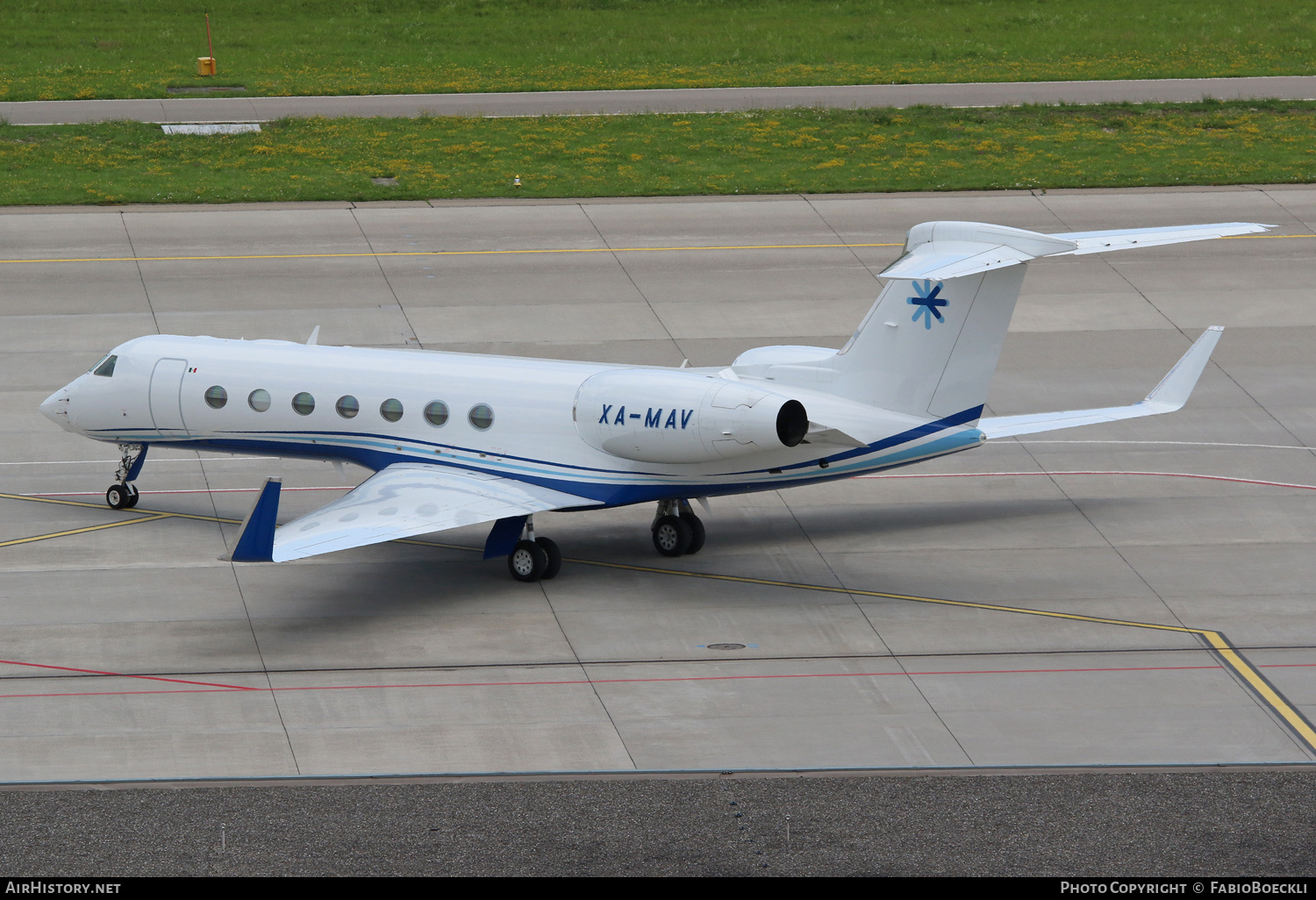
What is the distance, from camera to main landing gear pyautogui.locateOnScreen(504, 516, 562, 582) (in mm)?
23672

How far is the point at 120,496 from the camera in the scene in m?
26.5

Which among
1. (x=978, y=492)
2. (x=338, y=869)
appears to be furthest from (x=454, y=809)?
(x=978, y=492)

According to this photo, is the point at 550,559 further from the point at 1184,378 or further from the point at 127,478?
the point at 1184,378

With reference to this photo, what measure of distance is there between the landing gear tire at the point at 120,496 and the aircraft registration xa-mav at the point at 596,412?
38.0 inches

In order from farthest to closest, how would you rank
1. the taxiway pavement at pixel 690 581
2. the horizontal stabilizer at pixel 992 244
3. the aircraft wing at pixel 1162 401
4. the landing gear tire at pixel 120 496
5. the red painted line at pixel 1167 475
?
1. the red painted line at pixel 1167 475
2. the landing gear tire at pixel 120 496
3. the aircraft wing at pixel 1162 401
4. the horizontal stabilizer at pixel 992 244
5. the taxiway pavement at pixel 690 581

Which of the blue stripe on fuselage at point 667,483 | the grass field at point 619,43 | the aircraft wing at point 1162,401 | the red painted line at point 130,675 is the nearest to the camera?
the red painted line at point 130,675

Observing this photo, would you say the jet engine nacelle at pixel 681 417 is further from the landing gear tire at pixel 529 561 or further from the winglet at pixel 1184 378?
the winglet at pixel 1184 378

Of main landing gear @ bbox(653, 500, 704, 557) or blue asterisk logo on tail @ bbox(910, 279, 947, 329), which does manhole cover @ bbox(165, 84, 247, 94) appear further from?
blue asterisk logo on tail @ bbox(910, 279, 947, 329)

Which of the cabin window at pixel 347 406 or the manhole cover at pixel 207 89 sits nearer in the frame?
the cabin window at pixel 347 406

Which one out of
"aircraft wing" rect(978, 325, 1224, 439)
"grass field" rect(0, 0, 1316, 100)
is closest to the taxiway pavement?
"aircraft wing" rect(978, 325, 1224, 439)

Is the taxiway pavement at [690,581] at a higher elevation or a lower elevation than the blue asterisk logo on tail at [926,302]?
lower

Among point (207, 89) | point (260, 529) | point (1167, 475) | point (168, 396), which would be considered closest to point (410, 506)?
point (260, 529)

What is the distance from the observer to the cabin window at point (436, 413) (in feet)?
79.3

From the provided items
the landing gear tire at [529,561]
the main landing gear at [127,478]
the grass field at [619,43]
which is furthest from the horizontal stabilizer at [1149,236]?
the grass field at [619,43]
